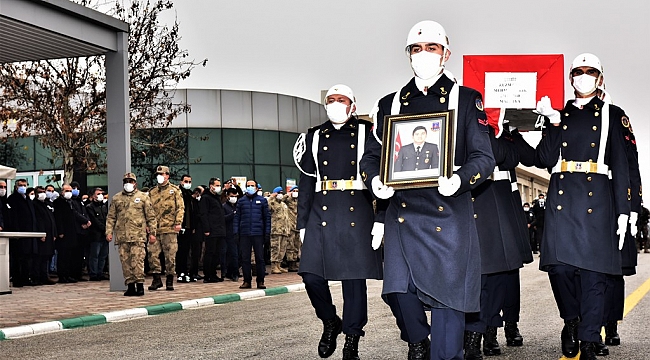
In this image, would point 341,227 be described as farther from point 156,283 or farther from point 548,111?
point 156,283

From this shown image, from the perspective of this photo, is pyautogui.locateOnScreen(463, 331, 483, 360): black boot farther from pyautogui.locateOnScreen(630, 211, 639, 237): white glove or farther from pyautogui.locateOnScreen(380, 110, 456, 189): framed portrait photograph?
pyautogui.locateOnScreen(380, 110, 456, 189): framed portrait photograph

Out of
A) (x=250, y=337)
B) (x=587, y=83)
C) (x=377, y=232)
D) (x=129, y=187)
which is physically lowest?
(x=250, y=337)

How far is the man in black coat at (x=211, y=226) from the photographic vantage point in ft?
69.9

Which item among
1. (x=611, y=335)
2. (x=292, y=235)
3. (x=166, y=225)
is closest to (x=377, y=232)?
(x=611, y=335)

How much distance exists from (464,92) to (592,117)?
8.18ft

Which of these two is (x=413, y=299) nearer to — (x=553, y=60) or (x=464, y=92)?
(x=464, y=92)

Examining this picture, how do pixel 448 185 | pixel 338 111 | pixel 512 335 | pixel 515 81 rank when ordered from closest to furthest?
pixel 448 185 < pixel 338 111 < pixel 512 335 < pixel 515 81

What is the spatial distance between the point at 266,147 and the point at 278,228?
1006 inches

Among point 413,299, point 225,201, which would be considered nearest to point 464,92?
point 413,299

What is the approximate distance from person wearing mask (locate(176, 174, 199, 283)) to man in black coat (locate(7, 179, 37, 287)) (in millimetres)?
3005

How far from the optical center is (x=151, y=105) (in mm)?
34938

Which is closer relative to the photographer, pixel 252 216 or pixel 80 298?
pixel 80 298

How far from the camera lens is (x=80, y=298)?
17172 mm

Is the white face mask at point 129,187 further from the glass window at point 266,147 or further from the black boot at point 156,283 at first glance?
the glass window at point 266,147
